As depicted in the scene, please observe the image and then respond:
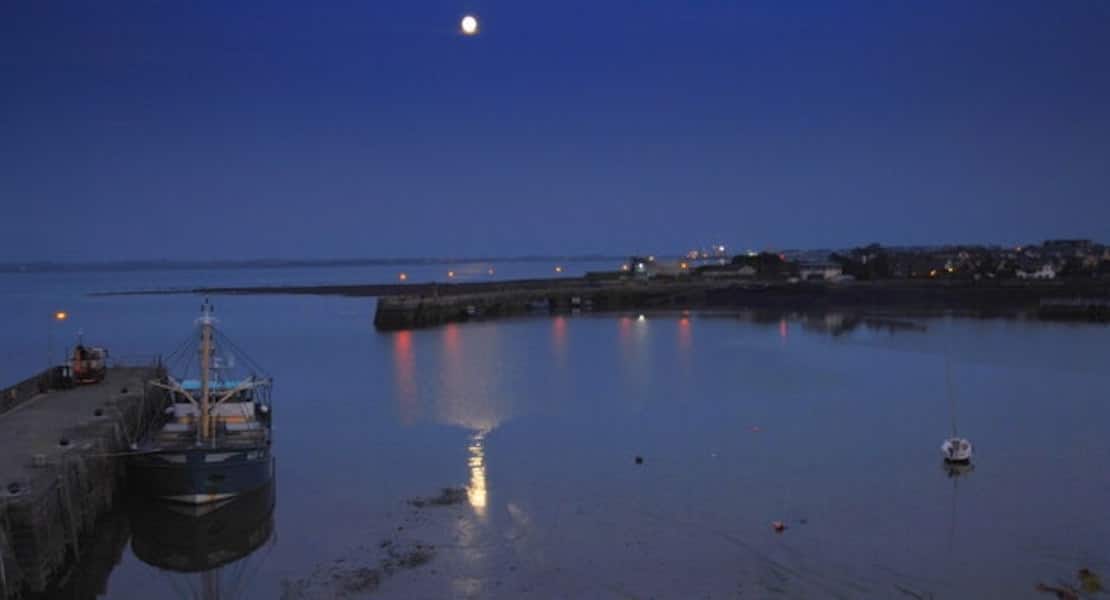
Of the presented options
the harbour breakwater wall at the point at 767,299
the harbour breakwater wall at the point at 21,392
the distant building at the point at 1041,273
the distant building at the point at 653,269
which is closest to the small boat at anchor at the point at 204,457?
the harbour breakwater wall at the point at 21,392

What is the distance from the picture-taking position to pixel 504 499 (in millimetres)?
19281

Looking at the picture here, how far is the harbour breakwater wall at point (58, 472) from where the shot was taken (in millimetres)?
13070

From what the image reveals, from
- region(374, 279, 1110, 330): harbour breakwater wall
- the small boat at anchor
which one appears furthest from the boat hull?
region(374, 279, 1110, 330): harbour breakwater wall

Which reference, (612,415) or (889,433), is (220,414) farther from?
(889,433)

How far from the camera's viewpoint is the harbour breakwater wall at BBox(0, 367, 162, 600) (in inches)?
515

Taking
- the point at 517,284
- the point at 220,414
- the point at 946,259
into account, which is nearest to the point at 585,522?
the point at 220,414

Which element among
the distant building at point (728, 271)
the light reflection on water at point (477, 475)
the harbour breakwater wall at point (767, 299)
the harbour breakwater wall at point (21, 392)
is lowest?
the light reflection on water at point (477, 475)

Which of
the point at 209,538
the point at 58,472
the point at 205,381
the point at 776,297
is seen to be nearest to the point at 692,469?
the point at 209,538

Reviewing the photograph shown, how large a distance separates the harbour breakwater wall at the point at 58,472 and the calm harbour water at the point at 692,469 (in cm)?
117

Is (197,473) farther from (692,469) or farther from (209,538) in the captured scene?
(692,469)

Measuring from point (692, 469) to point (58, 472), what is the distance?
41.9 ft

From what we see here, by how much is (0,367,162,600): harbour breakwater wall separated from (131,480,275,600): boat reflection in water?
3.14ft

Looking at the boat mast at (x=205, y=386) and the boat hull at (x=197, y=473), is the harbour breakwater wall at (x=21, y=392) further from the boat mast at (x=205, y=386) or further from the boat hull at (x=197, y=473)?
the boat hull at (x=197, y=473)

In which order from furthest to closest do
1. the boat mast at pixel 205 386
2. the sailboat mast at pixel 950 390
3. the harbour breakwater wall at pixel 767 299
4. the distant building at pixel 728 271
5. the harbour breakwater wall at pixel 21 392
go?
the distant building at pixel 728 271
the harbour breakwater wall at pixel 767 299
the sailboat mast at pixel 950 390
the harbour breakwater wall at pixel 21 392
the boat mast at pixel 205 386
